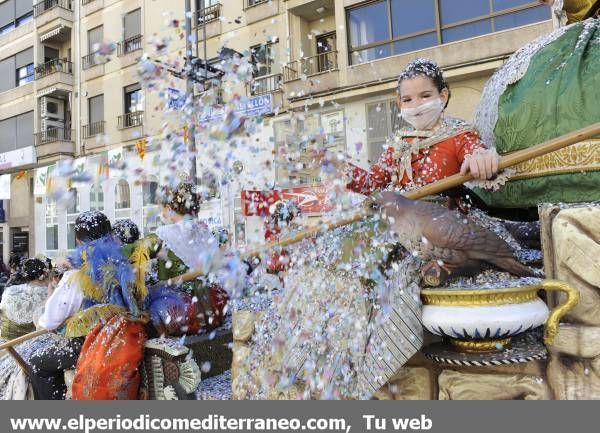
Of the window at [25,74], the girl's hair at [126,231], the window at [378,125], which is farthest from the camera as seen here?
the window at [25,74]

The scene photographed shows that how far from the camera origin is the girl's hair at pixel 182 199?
3271 mm

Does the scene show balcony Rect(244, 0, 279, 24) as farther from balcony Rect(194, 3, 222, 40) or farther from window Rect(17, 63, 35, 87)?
window Rect(17, 63, 35, 87)

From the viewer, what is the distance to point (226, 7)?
632 inches

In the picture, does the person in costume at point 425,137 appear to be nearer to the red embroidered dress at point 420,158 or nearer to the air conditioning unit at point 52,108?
the red embroidered dress at point 420,158

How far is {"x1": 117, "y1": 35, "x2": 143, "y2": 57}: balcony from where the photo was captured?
1870cm

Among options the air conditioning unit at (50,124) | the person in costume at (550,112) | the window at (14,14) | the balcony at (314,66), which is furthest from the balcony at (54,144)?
the person in costume at (550,112)

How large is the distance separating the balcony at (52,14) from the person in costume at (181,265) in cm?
2187

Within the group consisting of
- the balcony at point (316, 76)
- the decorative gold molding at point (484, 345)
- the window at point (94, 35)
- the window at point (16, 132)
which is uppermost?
the window at point (94, 35)

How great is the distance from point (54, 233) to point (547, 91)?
74.3ft

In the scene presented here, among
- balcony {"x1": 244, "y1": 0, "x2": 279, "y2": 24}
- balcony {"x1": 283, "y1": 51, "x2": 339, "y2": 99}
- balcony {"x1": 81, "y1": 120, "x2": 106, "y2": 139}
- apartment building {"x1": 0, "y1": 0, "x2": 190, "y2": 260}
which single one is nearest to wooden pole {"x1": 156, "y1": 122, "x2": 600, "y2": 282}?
balcony {"x1": 283, "y1": 51, "x2": 339, "y2": 99}

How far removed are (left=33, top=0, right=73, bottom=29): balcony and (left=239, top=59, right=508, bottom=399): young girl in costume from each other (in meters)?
23.0

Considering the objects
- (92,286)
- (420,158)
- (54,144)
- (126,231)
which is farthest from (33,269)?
(54,144)
